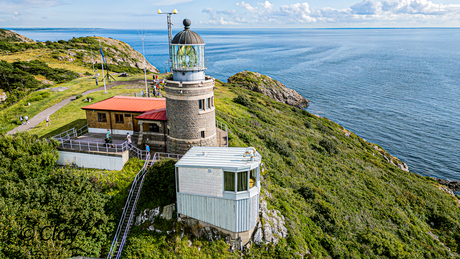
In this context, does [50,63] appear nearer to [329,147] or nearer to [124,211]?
[124,211]

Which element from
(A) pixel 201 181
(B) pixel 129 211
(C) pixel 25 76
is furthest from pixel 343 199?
(C) pixel 25 76

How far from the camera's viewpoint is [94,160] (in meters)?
22.3

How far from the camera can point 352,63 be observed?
450ft

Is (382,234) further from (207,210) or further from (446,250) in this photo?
(207,210)

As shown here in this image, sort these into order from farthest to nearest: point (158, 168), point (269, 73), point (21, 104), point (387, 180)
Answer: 1. point (269, 73)
2. point (21, 104)
3. point (387, 180)
4. point (158, 168)

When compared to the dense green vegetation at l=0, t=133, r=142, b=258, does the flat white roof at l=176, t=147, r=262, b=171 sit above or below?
above

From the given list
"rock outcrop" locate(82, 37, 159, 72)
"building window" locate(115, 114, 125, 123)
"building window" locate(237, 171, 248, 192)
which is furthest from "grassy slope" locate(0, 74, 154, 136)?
"rock outcrop" locate(82, 37, 159, 72)

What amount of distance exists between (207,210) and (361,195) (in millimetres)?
19150

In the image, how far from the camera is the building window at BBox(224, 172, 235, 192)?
1680cm

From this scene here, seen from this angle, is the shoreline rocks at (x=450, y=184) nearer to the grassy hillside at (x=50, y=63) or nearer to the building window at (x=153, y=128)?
the building window at (x=153, y=128)

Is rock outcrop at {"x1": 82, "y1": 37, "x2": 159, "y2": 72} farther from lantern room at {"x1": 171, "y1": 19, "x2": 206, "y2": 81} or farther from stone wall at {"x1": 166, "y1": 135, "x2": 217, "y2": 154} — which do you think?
lantern room at {"x1": 171, "y1": 19, "x2": 206, "y2": 81}

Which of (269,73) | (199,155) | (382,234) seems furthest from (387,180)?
(269,73)

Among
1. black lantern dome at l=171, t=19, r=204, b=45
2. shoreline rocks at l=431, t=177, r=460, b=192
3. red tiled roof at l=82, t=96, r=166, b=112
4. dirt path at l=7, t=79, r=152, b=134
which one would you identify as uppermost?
black lantern dome at l=171, t=19, r=204, b=45

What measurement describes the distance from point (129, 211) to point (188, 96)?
952cm
